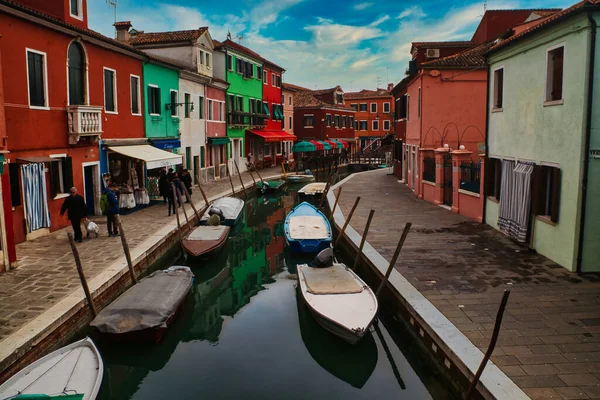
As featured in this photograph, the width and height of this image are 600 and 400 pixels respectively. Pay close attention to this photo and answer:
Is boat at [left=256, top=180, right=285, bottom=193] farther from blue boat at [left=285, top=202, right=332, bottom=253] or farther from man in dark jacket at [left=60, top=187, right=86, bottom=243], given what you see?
man in dark jacket at [left=60, top=187, right=86, bottom=243]

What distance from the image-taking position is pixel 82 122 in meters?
16.2

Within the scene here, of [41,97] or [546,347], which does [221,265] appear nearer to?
[41,97]

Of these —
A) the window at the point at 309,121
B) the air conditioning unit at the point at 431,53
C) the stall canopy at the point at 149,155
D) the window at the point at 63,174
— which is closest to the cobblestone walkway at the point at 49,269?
the window at the point at 63,174

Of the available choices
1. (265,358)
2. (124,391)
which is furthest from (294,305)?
(124,391)

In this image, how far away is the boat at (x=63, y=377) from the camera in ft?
22.1

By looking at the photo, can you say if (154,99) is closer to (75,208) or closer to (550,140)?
(75,208)

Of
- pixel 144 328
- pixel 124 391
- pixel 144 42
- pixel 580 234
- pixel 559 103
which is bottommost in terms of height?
pixel 124 391

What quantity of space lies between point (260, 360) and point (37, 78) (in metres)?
10.8

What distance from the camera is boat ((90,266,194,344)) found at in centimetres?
887

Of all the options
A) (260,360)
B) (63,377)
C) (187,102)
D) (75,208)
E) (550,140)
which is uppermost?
(187,102)

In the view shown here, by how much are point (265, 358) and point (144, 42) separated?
24443 mm

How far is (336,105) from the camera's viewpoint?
58438 millimetres

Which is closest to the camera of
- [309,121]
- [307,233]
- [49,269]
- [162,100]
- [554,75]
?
[49,269]

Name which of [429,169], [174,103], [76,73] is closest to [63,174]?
[76,73]
